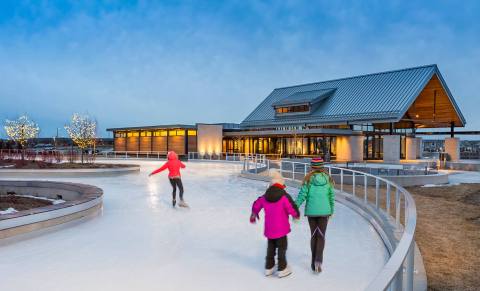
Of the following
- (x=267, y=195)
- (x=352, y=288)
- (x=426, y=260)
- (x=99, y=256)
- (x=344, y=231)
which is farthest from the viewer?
(x=344, y=231)

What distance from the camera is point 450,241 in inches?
314

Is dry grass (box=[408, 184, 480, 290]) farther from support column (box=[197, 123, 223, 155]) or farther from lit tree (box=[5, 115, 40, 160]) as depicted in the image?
lit tree (box=[5, 115, 40, 160])

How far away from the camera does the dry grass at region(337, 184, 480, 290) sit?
5.58 m

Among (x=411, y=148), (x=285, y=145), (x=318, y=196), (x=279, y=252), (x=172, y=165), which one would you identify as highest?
(x=285, y=145)

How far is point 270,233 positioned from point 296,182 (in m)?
10.4

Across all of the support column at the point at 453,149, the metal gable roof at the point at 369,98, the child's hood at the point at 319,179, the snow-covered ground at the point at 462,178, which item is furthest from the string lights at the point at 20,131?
the support column at the point at 453,149

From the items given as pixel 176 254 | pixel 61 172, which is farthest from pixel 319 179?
pixel 61 172

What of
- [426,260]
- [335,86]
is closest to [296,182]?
[426,260]

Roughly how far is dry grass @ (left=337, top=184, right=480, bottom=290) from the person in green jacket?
4.90ft

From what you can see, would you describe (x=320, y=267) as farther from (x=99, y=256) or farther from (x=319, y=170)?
(x=99, y=256)

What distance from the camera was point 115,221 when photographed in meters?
8.62

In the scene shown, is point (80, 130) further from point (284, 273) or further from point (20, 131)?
point (284, 273)

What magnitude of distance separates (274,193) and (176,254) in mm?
2050

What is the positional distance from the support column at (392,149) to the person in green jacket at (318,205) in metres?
29.0
